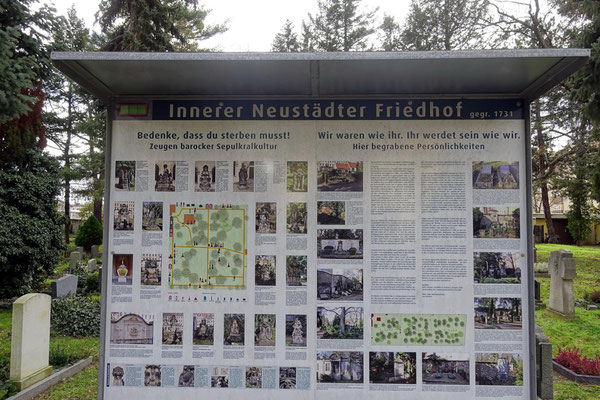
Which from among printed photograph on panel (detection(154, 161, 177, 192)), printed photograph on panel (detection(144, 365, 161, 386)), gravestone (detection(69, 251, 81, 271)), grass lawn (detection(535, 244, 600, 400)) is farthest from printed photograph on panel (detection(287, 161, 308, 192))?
gravestone (detection(69, 251, 81, 271))

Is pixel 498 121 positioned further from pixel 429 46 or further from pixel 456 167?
pixel 429 46

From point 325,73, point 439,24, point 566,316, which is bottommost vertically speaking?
point 566,316

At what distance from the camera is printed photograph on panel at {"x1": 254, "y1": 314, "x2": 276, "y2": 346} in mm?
3562

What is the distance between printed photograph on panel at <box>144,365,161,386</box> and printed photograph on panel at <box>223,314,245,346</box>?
0.70 metres

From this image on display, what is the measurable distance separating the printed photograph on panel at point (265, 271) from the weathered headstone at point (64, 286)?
34.0 feet

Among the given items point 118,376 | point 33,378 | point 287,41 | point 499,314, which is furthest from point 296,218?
point 287,41

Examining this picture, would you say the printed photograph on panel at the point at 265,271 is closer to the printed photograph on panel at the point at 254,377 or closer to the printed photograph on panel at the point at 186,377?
the printed photograph on panel at the point at 254,377

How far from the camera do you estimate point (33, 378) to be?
5.63 m

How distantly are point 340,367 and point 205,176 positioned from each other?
7.17 feet

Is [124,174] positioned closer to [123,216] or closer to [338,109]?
[123,216]

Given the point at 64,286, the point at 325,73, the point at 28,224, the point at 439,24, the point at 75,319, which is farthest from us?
the point at 439,24

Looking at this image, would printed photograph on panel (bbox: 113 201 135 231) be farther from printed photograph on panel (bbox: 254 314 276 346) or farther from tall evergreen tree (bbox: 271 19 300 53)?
tall evergreen tree (bbox: 271 19 300 53)

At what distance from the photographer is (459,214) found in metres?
3.53

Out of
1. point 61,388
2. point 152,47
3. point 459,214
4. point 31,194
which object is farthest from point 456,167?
point 31,194
